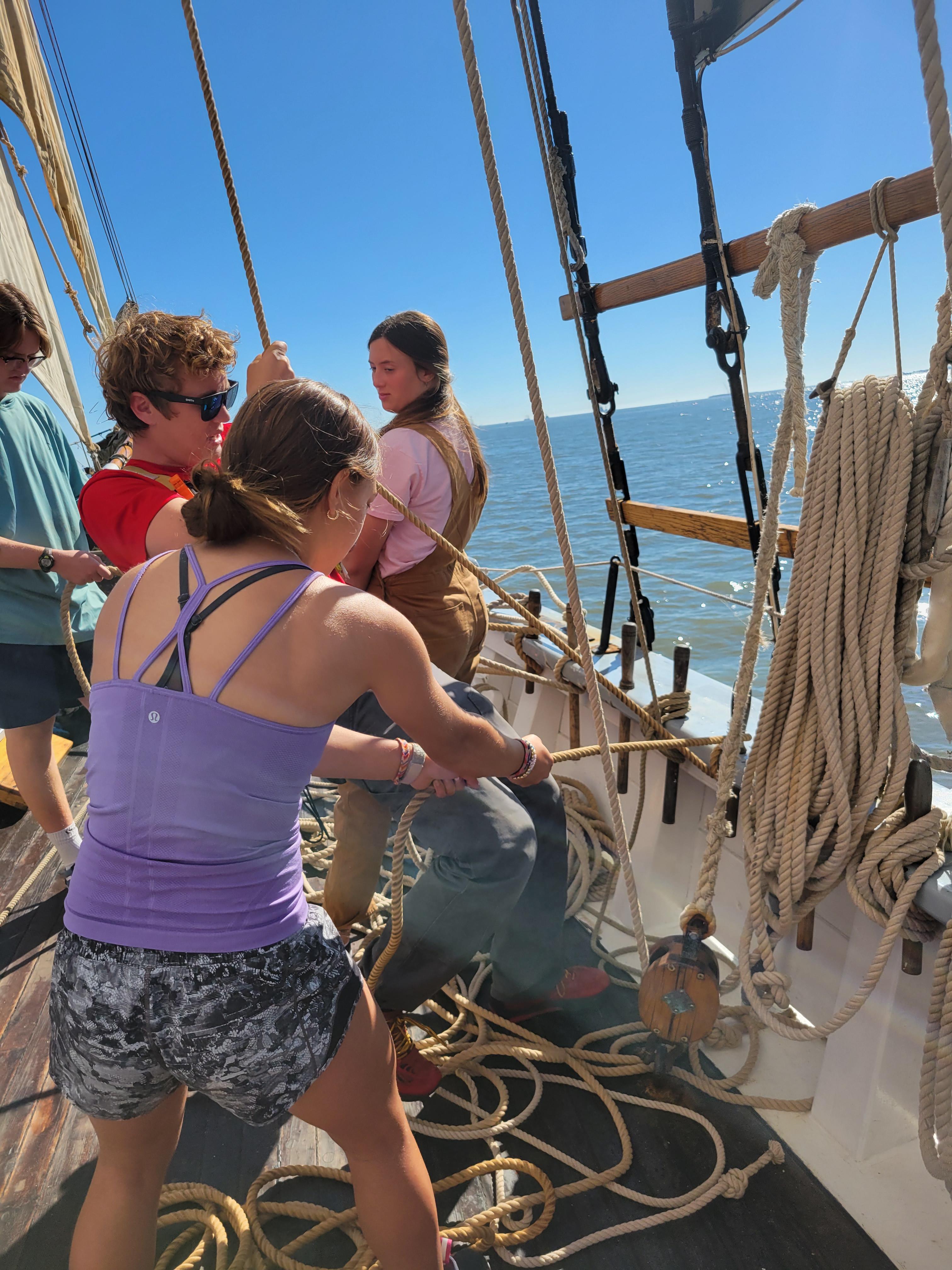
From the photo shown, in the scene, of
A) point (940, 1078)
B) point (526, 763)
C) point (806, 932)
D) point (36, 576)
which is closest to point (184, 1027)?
point (526, 763)

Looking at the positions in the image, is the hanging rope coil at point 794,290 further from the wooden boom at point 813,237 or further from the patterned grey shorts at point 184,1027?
the patterned grey shorts at point 184,1027

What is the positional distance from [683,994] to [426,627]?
0.85 metres

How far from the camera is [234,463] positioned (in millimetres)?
927

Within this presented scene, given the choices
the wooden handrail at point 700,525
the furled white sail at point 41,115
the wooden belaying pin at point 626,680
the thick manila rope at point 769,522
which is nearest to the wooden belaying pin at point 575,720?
the wooden belaying pin at point 626,680

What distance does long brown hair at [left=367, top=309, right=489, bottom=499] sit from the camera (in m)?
1.65

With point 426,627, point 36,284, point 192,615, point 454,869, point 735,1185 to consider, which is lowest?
point 735,1185

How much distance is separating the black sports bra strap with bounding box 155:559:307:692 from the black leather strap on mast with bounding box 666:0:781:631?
1.10 metres

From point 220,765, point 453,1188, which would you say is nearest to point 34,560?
point 220,765

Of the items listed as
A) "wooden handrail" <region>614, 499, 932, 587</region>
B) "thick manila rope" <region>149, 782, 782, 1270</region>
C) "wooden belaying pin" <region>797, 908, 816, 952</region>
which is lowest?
"thick manila rope" <region>149, 782, 782, 1270</region>

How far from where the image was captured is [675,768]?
2.03m

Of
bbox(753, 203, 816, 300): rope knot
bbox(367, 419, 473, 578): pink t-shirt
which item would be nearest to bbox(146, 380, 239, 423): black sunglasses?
bbox(367, 419, 473, 578): pink t-shirt

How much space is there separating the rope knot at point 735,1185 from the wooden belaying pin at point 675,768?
83cm

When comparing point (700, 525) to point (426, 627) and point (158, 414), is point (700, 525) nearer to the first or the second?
point (426, 627)

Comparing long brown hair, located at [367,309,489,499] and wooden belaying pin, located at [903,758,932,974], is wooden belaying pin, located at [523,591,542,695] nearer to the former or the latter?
long brown hair, located at [367,309,489,499]
